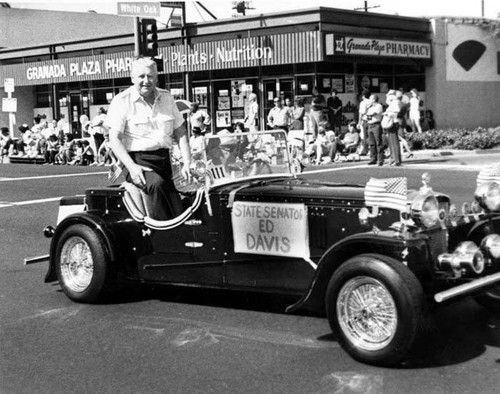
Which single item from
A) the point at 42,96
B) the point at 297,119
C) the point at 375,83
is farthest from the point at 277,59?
the point at 42,96

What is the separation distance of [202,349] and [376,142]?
15062mm

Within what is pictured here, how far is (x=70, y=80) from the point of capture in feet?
118

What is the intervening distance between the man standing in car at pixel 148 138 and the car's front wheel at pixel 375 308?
1.84 metres

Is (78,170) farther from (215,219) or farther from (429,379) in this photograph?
(429,379)

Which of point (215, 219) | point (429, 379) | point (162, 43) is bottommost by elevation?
point (429, 379)

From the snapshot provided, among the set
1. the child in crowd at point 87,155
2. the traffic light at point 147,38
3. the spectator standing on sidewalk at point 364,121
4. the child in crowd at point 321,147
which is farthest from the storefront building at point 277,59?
the traffic light at point 147,38

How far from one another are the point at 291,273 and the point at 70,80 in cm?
3217

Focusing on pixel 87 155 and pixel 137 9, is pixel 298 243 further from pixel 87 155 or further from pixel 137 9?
pixel 87 155

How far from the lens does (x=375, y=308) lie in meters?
4.71

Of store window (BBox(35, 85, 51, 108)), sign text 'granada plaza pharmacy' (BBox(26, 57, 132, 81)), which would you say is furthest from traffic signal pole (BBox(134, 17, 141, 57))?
store window (BBox(35, 85, 51, 108))

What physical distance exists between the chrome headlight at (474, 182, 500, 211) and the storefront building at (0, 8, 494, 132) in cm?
2163

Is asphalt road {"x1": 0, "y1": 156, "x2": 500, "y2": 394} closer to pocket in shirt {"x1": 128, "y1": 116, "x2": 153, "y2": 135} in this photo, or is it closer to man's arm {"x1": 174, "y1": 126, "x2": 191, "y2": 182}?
man's arm {"x1": 174, "y1": 126, "x2": 191, "y2": 182}

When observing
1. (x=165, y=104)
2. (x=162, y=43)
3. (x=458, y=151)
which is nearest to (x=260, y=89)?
(x=162, y=43)

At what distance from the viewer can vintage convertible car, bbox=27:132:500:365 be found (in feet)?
15.4
